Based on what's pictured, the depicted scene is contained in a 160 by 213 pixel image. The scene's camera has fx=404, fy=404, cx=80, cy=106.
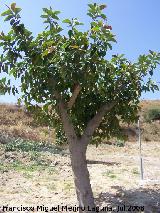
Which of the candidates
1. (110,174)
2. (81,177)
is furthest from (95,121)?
(110,174)

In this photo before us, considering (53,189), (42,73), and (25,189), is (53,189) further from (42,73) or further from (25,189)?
(42,73)

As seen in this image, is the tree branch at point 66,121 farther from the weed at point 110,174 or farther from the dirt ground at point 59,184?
the weed at point 110,174

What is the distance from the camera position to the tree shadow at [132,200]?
7.95 meters

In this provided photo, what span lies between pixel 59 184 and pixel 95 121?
349cm

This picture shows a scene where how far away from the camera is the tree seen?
250 inches

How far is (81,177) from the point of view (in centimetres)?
714

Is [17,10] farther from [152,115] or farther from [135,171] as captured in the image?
[152,115]

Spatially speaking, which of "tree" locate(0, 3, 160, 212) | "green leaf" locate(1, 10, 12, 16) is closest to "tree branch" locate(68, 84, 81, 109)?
"tree" locate(0, 3, 160, 212)

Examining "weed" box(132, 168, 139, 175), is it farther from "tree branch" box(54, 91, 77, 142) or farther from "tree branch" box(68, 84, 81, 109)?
"tree branch" box(68, 84, 81, 109)

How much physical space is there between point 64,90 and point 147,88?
160cm

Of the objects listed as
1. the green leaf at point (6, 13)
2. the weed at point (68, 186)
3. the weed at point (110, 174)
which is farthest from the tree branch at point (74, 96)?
the weed at point (110, 174)

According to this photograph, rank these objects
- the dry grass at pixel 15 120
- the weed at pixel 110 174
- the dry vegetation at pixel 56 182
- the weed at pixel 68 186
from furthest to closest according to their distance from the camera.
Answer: the dry grass at pixel 15 120, the weed at pixel 110 174, the weed at pixel 68 186, the dry vegetation at pixel 56 182

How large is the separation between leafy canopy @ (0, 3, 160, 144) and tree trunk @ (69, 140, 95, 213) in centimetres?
57

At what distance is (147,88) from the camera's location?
7664 mm
